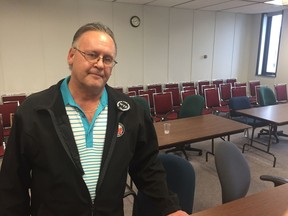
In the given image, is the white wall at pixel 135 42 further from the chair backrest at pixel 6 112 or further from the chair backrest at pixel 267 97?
the chair backrest at pixel 267 97

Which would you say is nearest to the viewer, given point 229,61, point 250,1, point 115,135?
point 115,135

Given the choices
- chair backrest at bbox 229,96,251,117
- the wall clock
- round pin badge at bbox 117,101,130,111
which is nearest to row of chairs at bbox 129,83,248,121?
chair backrest at bbox 229,96,251,117

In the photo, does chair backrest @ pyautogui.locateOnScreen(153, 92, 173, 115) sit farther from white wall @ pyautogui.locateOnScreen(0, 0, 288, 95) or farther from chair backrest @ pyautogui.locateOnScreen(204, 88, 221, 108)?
white wall @ pyautogui.locateOnScreen(0, 0, 288, 95)

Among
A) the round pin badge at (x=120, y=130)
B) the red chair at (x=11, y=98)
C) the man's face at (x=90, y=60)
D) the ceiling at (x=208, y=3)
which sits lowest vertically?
the red chair at (x=11, y=98)

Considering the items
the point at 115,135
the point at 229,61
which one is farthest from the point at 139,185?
the point at 229,61

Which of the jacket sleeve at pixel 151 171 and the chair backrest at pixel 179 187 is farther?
the chair backrest at pixel 179 187

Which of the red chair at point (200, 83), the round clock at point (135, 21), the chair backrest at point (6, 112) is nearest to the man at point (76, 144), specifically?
the chair backrest at point (6, 112)

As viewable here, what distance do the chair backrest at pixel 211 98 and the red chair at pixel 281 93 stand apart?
1619mm

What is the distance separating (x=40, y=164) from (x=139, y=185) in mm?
533

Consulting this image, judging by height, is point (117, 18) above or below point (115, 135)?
above

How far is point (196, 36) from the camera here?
252 inches

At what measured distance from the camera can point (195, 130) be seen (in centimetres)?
289

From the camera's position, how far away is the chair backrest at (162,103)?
4.56 meters

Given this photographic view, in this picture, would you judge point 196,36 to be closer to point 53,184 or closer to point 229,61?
point 229,61
